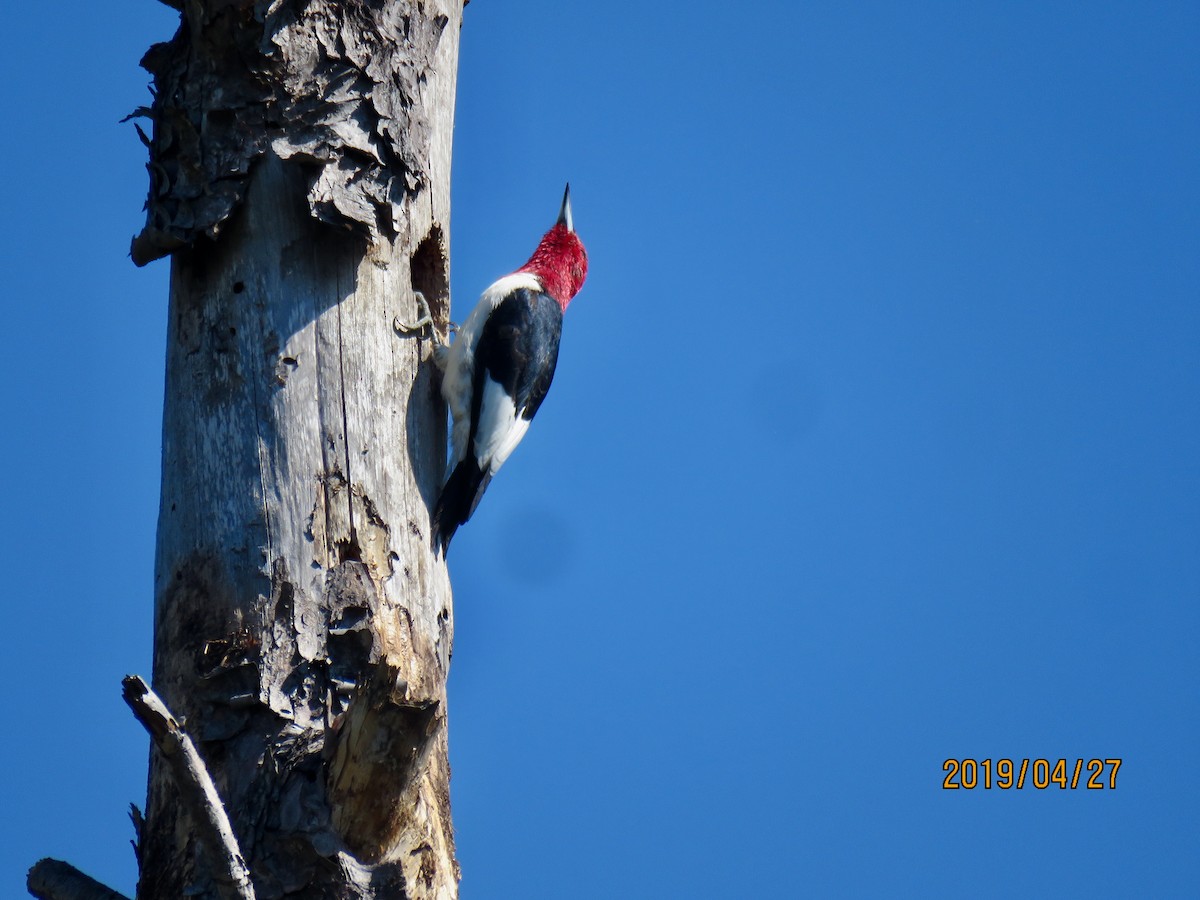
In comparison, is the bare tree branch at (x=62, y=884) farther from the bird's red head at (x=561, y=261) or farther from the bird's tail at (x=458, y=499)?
the bird's red head at (x=561, y=261)

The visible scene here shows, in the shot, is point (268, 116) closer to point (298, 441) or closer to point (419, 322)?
point (419, 322)

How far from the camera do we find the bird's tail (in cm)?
291

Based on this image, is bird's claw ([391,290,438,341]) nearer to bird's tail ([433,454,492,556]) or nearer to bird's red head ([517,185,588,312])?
bird's tail ([433,454,492,556])

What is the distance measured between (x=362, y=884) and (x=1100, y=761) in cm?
469

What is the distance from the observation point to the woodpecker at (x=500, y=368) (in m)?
3.28

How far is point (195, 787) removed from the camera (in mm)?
1762

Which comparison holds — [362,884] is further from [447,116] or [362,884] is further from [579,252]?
[579,252]

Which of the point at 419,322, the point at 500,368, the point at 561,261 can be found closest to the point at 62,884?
the point at 419,322

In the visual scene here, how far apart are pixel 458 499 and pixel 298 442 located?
0.63 m

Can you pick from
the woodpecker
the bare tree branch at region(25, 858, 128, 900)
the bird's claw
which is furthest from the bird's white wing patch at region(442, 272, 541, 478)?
the bare tree branch at region(25, 858, 128, 900)

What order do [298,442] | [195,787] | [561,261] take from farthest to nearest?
[561,261], [298,442], [195,787]

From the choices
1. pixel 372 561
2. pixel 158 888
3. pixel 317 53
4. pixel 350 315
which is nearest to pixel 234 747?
pixel 158 888

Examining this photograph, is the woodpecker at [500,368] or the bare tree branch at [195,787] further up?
the woodpecker at [500,368]

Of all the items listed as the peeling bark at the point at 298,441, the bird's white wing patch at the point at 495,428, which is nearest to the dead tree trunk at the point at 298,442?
the peeling bark at the point at 298,441
